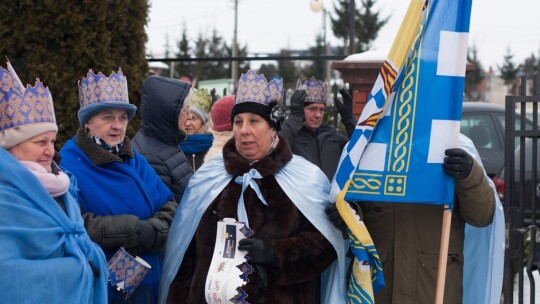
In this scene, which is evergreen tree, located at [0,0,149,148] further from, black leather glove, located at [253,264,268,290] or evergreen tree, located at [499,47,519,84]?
evergreen tree, located at [499,47,519,84]

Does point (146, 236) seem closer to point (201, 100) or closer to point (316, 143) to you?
point (201, 100)

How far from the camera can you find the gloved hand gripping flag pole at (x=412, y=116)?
4094mm

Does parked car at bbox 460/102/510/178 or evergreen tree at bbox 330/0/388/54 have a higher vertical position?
evergreen tree at bbox 330/0/388/54

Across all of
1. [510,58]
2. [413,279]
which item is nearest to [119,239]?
[413,279]

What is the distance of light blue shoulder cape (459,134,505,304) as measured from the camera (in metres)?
4.46

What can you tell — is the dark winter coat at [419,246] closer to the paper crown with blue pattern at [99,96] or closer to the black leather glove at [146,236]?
the black leather glove at [146,236]

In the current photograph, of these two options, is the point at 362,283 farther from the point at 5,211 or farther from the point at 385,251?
the point at 5,211

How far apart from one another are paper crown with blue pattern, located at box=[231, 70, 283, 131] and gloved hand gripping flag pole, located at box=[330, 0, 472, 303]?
1.47 feet

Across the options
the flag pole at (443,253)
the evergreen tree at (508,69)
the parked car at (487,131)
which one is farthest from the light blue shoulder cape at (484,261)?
the evergreen tree at (508,69)

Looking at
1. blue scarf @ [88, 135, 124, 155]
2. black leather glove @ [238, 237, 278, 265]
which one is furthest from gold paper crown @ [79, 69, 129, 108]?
black leather glove @ [238, 237, 278, 265]

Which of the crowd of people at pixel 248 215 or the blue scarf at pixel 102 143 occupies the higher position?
the blue scarf at pixel 102 143

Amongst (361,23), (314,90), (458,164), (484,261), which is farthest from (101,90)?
(361,23)

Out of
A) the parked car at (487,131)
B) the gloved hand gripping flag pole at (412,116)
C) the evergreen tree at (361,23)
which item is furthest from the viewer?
the evergreen tree at (361,23)

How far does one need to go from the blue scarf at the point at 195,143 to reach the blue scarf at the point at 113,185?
1435mm
